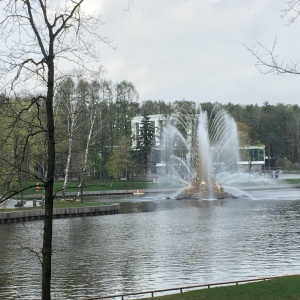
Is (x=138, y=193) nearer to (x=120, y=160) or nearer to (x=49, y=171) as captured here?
(x=120, y=160)

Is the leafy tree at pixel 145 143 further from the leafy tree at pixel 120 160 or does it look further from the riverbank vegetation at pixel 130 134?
the leafy tree at pixel 120 160

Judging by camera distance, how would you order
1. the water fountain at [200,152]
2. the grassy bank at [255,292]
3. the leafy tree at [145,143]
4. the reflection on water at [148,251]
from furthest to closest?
the leafy tree at [145,143] < the water fountain at [200,152] < the reflection on water at [148,251] < the grassy bank at [255,292]

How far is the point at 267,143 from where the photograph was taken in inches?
5492

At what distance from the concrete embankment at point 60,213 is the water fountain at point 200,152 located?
19.7 metres

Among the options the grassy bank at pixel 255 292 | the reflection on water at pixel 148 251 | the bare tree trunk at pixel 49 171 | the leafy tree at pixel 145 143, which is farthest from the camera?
the leafy tree at pixel 145 143

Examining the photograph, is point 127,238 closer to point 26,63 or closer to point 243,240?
point 243,240

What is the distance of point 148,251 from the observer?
30.7 meters

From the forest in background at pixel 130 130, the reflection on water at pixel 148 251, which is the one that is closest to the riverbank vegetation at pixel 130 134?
the forest in background at pixel 130 130

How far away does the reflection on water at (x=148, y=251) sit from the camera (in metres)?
23.2

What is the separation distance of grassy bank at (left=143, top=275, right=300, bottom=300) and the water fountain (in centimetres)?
5507

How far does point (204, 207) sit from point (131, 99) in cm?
5673

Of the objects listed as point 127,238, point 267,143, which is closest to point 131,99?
point 267,143

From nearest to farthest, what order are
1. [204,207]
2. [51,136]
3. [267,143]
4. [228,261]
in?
[51,136]
[228,261]
[204,207]
[267,143]

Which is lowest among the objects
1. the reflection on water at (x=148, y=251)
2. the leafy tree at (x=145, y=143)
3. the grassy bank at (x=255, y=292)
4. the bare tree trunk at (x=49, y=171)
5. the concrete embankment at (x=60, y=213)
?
the reflection on water at (x=148, y=251)
